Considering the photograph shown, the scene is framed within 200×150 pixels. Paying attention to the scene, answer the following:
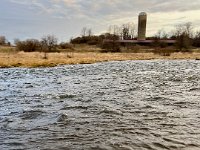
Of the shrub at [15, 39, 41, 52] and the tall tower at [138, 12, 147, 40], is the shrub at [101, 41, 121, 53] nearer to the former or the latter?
the shrub at [15, 39, 41, 52]

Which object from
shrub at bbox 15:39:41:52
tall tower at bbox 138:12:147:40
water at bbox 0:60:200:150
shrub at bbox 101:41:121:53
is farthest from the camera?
tall tower at bbox 138:12:147:40

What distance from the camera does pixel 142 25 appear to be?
180 m

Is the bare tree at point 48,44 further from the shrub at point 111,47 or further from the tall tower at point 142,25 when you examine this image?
the tall tower at point 142,25

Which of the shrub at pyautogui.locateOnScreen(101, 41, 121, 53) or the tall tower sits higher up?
the tall tower

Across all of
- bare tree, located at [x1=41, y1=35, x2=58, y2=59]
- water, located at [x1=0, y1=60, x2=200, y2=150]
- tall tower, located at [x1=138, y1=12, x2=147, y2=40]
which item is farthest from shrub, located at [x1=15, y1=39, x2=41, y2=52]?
water, located at [x1=0, y1=60, x2=200, y2=150]

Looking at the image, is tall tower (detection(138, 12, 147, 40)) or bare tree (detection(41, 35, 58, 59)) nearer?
bare tree (detection(41, 35, 58, 59))

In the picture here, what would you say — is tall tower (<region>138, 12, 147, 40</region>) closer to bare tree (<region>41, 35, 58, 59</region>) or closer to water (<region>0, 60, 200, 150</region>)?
bare tree (<region>41, 35, 58, 59</region>)

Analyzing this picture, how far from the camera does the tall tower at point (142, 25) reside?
17645cm

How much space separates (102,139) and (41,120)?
13.7 ft

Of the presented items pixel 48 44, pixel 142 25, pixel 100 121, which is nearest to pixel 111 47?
pixel 48 44

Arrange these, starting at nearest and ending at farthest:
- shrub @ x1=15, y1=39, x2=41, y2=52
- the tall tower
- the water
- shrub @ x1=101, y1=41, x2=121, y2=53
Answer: the water
shrub @ x1=15, y1=39, x2=41, y2=52
shrub @ x1=101, y1=41, x2=121, y2=53
the tall tower

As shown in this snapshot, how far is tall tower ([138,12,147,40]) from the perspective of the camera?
176 metres

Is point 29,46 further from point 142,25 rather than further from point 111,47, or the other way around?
point 142,25

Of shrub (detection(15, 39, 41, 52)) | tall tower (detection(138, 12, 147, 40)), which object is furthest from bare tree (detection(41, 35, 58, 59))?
tall tower (detection(138, 12, 147, 40))
